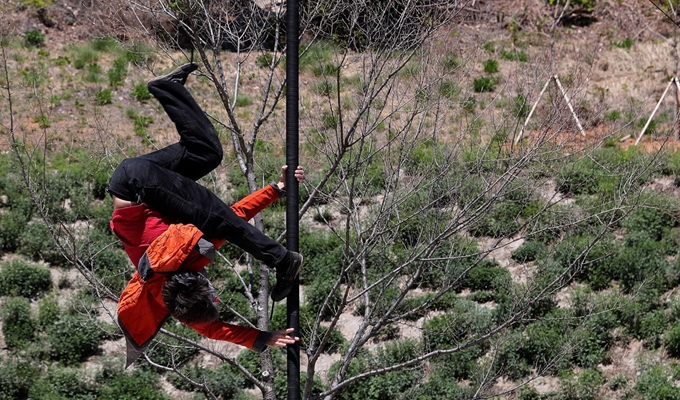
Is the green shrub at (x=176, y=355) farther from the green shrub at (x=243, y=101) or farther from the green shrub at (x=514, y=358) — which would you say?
the green shrub at (x=243, y=101)

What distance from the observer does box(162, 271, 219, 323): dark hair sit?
5.04m

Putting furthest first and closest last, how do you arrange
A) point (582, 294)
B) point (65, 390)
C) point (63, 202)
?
point (63, 202) → point (582, 294) → point (65, 390)

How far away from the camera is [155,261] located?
4.92 metres

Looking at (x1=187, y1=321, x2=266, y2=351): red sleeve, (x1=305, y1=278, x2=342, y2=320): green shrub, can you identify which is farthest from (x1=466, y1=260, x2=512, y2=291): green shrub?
(x1=187, y1=321, x2=266, y2=351): red sleeve

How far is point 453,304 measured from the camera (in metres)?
12.8

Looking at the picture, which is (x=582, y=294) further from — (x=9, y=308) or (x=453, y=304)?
(x=9, y=308)

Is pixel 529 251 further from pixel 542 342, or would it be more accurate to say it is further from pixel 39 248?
pixel 39 248

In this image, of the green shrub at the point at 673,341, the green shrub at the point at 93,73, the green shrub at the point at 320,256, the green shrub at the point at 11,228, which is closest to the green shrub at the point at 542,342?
the green shrub at the point at 673,341

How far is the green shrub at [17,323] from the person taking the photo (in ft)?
40.6

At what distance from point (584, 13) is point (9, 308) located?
1350cm

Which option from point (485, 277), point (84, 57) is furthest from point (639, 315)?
point (84, 57)

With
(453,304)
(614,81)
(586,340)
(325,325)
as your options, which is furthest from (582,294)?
(614,81)

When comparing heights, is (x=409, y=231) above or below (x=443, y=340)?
above

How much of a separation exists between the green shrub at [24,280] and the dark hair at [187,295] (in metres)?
8.69
